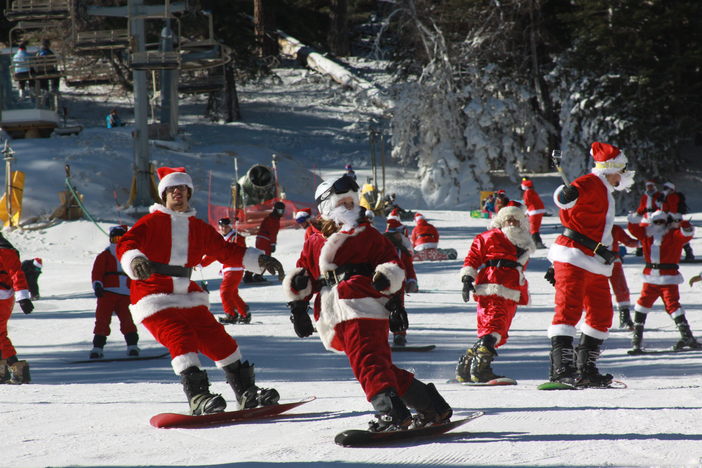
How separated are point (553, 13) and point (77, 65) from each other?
19.3m

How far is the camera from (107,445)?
5016 mm

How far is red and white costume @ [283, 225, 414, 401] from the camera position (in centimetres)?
521

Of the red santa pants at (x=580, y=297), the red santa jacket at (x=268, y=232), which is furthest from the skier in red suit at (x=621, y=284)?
the red santa jacket at (x=268, y=232)

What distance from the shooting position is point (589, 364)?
7164 millimetres

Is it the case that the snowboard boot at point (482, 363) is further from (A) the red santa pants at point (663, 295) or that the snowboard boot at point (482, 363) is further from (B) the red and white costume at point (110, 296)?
(B) the red and white costume at point (110, 296)

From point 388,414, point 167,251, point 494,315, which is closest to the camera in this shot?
point 388,414

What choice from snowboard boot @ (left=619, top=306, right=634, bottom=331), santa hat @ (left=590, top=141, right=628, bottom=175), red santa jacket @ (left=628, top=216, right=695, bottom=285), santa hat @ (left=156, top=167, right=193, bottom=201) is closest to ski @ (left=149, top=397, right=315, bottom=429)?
santa hat @ (left=156, top=167, right=193, bottom=201)

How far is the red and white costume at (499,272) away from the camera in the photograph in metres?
8.29

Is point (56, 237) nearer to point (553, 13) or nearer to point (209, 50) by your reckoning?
point (209, 50)

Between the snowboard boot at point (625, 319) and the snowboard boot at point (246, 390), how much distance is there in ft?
21.2

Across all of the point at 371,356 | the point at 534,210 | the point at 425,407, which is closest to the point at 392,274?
the point at 371,356

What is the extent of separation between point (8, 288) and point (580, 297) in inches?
228

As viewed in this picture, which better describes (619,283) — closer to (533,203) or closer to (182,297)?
(182,297)

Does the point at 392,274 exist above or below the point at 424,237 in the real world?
above
